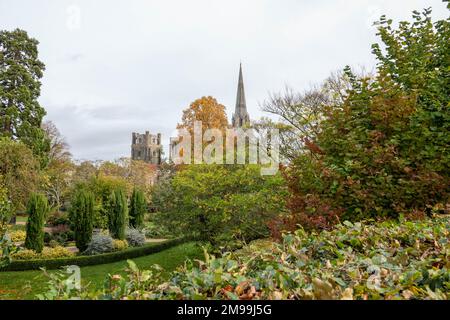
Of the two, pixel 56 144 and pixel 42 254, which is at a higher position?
pixel 56 144

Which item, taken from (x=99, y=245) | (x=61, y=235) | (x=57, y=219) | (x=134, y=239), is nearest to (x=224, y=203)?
(x=99, y=245)

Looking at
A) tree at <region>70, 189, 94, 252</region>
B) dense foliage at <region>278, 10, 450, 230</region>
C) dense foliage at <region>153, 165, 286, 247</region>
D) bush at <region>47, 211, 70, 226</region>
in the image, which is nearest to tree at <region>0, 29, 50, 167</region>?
bush at <region>47, 211, 70, 226</region>

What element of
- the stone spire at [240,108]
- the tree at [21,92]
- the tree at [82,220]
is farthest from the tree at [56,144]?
the tree at [82,220]

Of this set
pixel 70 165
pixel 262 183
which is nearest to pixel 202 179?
pixel 262 183

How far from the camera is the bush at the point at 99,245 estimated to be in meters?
15.5

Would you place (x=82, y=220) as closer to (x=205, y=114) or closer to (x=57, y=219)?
(x=57, y=219)

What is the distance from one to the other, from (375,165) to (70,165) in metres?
32.3

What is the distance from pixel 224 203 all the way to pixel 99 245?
739 cm

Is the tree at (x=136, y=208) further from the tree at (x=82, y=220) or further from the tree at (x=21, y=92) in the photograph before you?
the tree at (x=21, y=92)

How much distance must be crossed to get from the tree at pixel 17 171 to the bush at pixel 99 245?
494 cm

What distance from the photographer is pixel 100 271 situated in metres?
12.5

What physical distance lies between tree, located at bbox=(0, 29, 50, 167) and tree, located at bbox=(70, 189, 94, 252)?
8.10 meters

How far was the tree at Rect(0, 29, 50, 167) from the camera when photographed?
22.7 m
